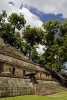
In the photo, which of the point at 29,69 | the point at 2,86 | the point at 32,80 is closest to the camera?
the point at 2,86

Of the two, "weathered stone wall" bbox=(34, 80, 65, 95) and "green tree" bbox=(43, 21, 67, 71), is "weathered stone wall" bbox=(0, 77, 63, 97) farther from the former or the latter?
"green tree" bbox=(43, 21, 67, 71)

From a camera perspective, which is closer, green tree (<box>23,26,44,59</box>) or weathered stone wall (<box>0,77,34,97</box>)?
weathered stone wall (<box>0,77,34,97</box>)

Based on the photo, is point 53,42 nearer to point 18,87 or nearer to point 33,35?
point 33,35

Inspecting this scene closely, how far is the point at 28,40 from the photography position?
168 feet

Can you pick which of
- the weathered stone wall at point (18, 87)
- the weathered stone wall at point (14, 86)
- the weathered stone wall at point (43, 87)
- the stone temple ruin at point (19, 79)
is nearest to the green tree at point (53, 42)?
the stone temple ruin at point (19, 79)

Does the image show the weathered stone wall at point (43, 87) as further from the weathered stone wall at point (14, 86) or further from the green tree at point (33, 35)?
the green tree at point (33, 35)

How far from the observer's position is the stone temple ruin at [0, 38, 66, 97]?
790 inches

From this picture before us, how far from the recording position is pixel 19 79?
22.6 metres

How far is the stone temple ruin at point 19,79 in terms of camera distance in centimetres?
2008

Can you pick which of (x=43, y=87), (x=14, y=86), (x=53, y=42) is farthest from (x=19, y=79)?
(x=53, y=42)

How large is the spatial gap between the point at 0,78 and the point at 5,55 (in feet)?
35.9

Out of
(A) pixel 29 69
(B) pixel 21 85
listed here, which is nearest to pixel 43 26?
(A) pixel 29 69

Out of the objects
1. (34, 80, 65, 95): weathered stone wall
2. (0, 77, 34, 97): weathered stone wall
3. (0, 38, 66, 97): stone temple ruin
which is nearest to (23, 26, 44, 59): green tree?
(0, 38, 66, 97): stone temple ruin

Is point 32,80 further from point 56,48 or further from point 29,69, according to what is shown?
point 56,48
